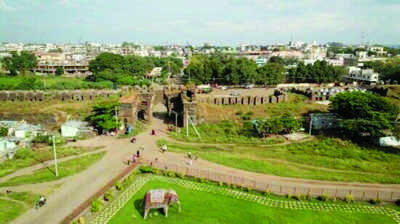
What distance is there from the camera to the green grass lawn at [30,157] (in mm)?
28406

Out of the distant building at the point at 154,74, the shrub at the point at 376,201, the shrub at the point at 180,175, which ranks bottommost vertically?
the shrub at the point at 376,201

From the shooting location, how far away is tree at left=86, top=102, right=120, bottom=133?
39209 millimetres

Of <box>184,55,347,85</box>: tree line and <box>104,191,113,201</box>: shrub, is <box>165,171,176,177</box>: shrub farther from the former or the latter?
<box>184,55,347,85</box>: tree line

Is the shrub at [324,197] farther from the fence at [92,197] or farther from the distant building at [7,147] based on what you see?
the distant building at [7,147]

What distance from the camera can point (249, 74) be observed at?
90.2m

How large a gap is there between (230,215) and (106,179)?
12.5 meters

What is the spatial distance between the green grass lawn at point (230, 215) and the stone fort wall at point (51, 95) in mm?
54605

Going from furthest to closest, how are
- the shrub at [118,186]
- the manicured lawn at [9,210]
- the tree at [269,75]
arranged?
the tree at [269,75], the shrub at [118,186], the manicured lawn at [9,210]

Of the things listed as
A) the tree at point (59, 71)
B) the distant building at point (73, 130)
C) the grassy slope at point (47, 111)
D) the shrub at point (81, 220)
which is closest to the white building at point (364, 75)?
the grassy slope at point (47, 111)

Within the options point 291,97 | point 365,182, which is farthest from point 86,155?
point 291,97

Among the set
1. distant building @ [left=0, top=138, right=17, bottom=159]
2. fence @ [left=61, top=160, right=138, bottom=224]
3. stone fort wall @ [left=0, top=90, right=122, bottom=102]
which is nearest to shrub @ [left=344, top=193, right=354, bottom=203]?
fence @ [left=61, top=160, right=138, bottom=224]

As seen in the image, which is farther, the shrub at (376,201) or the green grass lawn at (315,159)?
the green grass lawn at (315,159)

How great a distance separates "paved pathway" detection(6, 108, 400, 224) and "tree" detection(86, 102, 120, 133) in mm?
2136

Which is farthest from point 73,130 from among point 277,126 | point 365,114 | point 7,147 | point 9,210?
point 365,114
